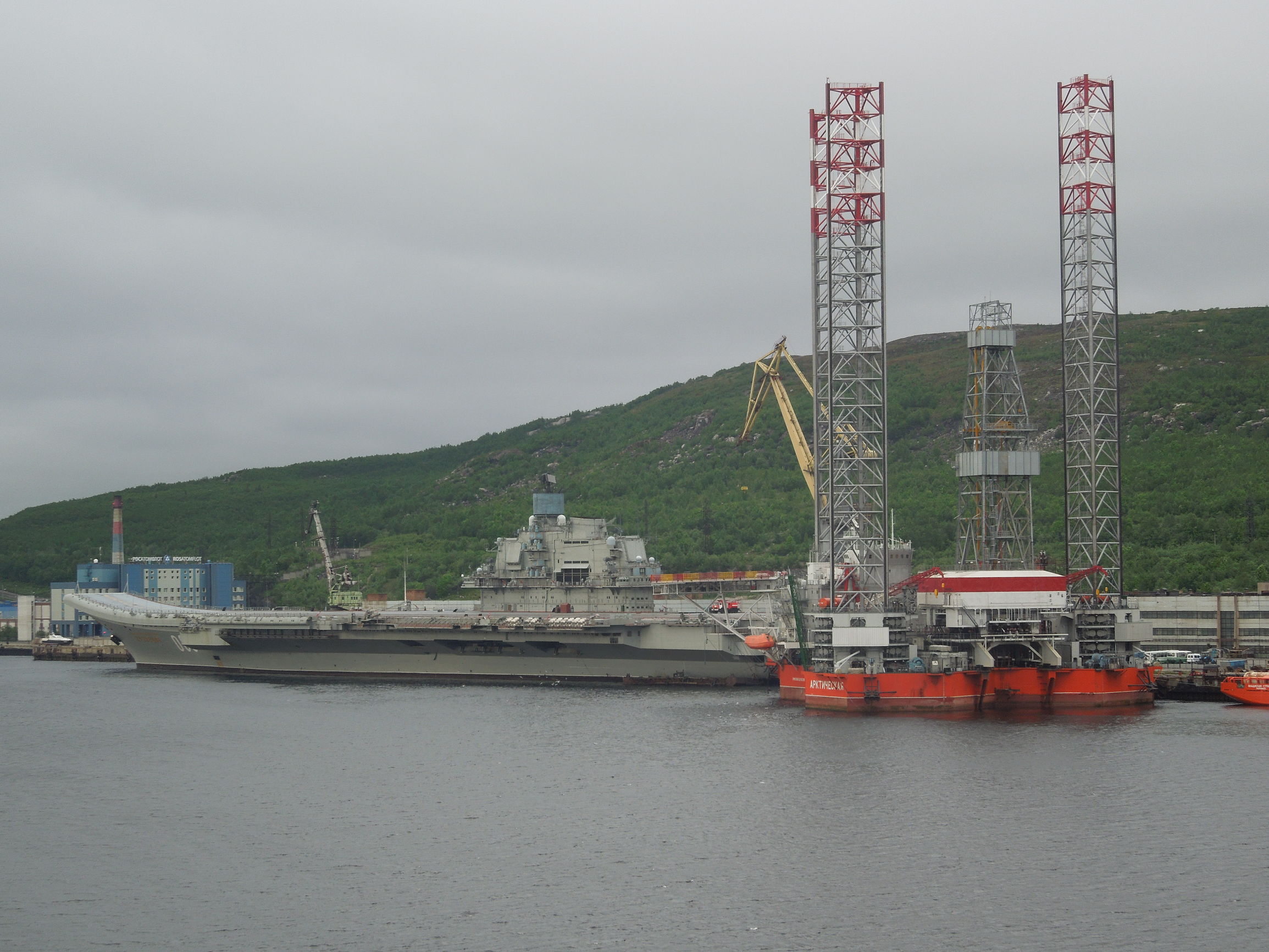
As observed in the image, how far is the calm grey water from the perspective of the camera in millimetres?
26281

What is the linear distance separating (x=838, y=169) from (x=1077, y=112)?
10430mm

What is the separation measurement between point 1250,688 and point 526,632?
3162 centimetres

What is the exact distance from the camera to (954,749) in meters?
42.9

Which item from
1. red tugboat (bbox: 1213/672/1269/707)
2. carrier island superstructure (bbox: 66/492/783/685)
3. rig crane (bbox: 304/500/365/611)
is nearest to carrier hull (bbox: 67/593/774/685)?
carrier island superstructure (bbox: 66/492/783/685)

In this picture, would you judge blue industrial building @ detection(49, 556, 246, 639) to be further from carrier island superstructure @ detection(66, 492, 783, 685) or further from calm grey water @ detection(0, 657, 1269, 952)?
calm grey water @ detection(0, 657, 1269, 952)

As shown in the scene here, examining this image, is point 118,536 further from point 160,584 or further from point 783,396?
point 783,396

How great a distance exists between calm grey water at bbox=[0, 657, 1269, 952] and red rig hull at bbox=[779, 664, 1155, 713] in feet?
5.25

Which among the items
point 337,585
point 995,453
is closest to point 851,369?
point 995,453

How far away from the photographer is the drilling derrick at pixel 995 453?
197ft

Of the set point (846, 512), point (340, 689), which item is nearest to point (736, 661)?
point (846, 512)

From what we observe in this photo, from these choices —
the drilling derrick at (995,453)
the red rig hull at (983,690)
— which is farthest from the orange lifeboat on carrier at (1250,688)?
the drilling derrick at (995,453)

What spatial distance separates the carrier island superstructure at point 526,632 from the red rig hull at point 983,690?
30.5 ft

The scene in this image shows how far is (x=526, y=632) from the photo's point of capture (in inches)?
2635

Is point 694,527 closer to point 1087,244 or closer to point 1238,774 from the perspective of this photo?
point 1087,244
